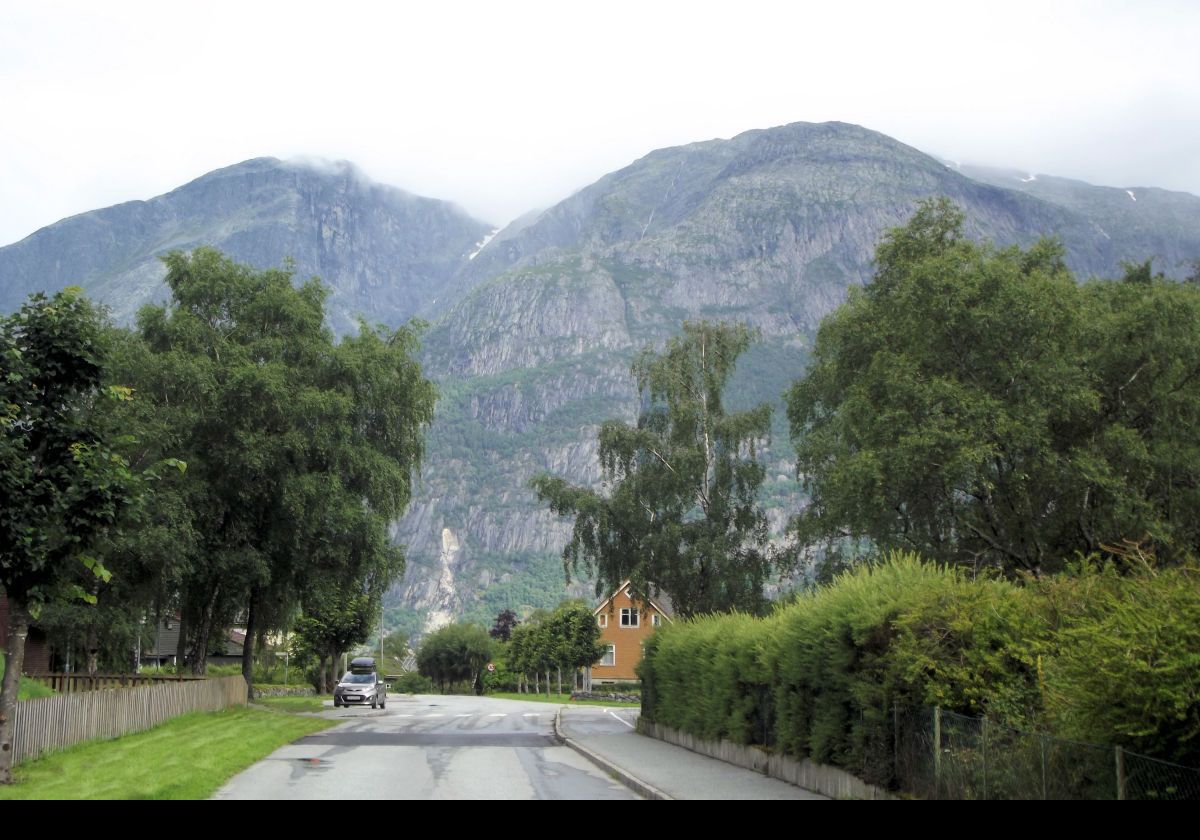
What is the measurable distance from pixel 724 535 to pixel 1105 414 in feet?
46.9

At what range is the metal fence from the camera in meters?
9.17

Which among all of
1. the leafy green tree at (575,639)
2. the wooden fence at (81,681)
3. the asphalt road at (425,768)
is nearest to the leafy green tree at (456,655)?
the leafy green tree at (575,639)

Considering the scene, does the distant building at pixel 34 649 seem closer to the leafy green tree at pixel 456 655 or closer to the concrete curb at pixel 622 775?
the concrete curb at pixel 622 775

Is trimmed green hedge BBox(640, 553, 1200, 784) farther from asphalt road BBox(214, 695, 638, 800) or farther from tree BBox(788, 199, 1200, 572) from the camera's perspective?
tree BBox(788, 199, 1200, 572)

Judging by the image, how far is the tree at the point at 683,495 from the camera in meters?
43.0

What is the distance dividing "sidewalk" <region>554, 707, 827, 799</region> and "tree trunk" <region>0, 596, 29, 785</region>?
980 cm

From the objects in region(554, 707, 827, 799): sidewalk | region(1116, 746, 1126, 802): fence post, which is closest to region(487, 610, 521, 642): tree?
region(554, 707, 827, 799): sidewalk

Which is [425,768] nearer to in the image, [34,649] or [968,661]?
[968,661]

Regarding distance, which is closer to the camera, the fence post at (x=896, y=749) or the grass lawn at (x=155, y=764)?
the fence post at (x=896, y=749)

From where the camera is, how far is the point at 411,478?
153 feet

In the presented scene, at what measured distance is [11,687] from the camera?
18375mm

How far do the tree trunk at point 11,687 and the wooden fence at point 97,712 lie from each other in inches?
41.8

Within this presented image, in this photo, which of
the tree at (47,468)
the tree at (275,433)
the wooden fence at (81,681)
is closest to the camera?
the tree at (47,468)

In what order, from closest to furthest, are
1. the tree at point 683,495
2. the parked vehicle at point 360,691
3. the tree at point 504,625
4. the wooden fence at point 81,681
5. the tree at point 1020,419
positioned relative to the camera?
the wooden fence at point 81,681 → the tree at point 1020,419 → the tree at point 683,495 → the parked vehicle at point 360,691 → the tree at point 504,625
